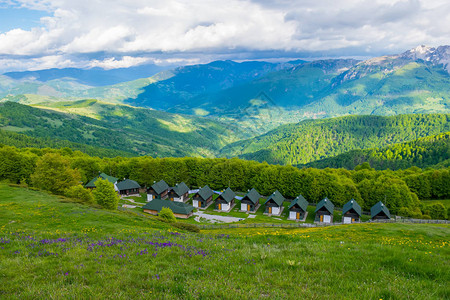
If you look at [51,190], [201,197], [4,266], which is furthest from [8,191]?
[4,266]

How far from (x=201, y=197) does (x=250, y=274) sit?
8593cm

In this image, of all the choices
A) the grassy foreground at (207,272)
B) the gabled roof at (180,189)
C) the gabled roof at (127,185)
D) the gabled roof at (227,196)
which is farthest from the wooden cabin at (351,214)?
A: the gabled roof at (127,185)

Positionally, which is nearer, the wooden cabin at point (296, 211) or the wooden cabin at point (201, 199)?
the wooden cabin at point (296, 211)

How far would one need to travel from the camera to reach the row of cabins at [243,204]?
8056 centimetres

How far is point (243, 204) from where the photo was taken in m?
92.7

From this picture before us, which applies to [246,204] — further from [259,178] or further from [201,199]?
[259,178]

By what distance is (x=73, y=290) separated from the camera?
8219 millimetres

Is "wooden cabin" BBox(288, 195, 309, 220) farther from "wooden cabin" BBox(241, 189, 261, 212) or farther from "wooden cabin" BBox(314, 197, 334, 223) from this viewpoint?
"wooden cabin" BBox(241, 189, 261, 212)

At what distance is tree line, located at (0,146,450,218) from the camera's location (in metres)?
85.5

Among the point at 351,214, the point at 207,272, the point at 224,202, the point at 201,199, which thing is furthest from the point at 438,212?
the point at 207,272

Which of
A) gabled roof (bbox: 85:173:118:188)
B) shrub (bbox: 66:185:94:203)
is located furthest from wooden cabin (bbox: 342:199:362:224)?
gabled roof (bbox: 85:173:118:188)

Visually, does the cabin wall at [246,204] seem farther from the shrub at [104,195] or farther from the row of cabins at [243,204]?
the shrub at [104,195]

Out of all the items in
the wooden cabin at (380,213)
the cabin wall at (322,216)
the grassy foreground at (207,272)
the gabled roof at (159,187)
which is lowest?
the cabin wall at (322,216)

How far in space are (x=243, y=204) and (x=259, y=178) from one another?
1789cm
